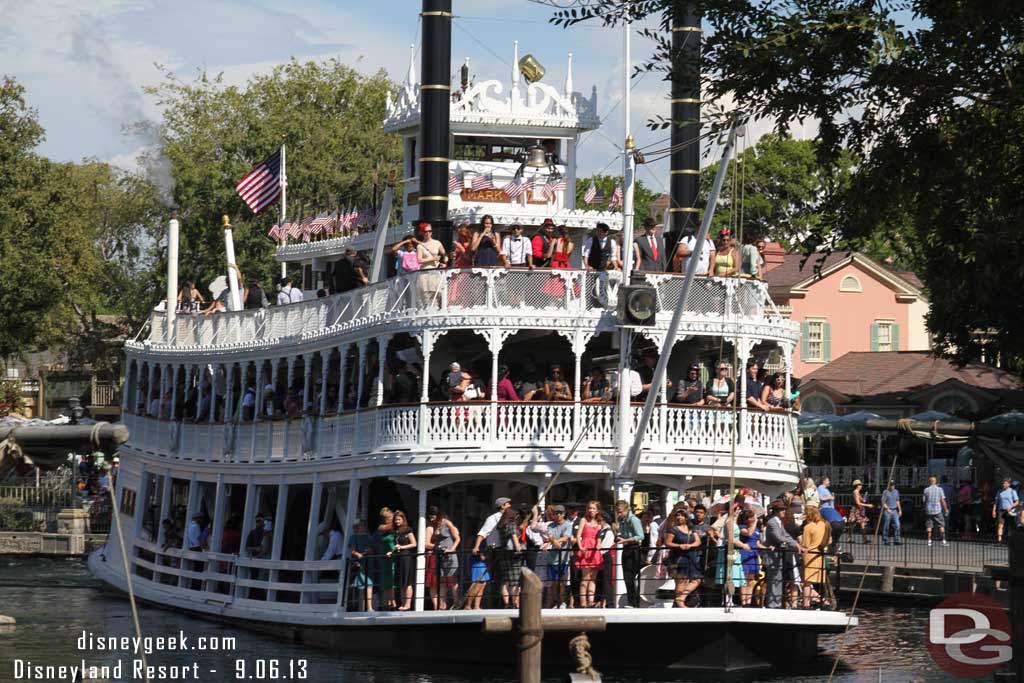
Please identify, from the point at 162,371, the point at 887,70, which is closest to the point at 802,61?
the point at 887,70

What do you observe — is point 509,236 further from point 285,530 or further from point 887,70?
point 887,70

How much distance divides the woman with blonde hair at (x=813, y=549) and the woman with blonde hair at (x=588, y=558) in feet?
8.68

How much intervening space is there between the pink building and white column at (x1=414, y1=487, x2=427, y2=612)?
147ft

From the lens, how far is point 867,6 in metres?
18.0

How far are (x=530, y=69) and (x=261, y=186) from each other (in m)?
8.60

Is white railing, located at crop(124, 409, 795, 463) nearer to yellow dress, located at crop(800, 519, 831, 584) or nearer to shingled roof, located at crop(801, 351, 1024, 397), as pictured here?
yellow dress, located at crop(800, 519, 831, 584)

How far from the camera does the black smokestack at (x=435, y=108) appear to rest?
30.4 meters

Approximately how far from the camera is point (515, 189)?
101 feet

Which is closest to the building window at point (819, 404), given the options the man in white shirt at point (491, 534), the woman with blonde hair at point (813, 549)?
the woman with blonde hair at point (813, 549)

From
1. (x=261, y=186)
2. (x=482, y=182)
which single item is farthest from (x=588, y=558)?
(x=261, y=186)

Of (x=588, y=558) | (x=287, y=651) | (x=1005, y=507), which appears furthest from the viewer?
(x=1005, y=507)

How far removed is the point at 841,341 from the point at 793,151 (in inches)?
641

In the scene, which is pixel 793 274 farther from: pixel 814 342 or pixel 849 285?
pixel 814 342

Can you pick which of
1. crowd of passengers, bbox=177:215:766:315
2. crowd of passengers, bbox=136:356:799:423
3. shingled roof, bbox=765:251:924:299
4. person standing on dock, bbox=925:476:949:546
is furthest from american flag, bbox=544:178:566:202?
shingled roof, bbox=765:251:924:299
